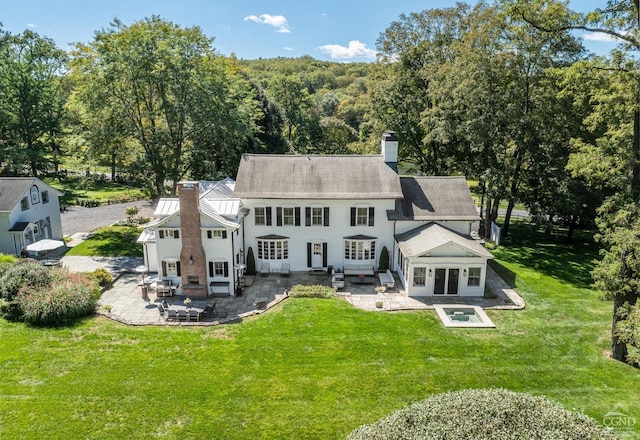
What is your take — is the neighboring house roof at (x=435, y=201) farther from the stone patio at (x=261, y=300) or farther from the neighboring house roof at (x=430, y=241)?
the stone patio at (x=261, y=300)

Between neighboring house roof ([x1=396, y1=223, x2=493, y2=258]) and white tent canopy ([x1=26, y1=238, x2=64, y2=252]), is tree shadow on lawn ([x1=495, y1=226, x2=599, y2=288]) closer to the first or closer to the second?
neighboring house roof ([x1=396, y1=223, x2=493, y2=258])

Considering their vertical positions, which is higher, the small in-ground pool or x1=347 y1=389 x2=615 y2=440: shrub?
x1=347 y1=389 x2=615 y2=440: shrub

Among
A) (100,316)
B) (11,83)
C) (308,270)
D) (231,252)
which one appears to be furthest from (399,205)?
(11,83)

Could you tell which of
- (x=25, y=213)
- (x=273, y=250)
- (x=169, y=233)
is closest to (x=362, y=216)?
(x=273, y=250)

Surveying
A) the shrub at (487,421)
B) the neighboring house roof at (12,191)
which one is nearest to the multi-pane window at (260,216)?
the neighboring house roof at (12,191)

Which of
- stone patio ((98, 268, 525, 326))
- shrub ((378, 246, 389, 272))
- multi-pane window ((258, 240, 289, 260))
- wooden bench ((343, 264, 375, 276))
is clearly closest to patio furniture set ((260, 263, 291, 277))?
multi-pane window ((258, 240, 289, 260))

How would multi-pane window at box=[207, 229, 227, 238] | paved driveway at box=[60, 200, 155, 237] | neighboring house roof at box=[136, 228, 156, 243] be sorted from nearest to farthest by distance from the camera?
multi-pane window at box=[207, 229, 227, 238] < neighboring house roof at box=[136, 228, 156, 243] < paved driveway at box=[60, 200, 155, 237]
